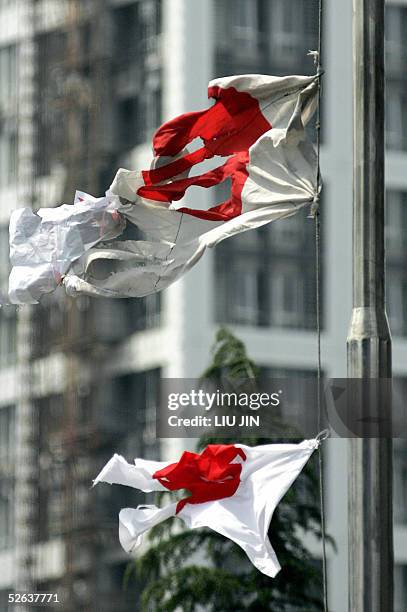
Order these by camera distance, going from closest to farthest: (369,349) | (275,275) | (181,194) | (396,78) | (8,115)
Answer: (369,349) < (181,194) < (275,275) < (396,78) < (8,115)

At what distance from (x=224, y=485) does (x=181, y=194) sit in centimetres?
236

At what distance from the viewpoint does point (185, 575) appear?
1305 inches

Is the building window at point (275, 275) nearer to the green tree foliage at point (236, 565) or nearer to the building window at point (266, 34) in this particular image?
the building window at point (266, 34)

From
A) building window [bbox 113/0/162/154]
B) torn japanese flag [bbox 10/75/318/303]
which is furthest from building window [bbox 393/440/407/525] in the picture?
torn japanese flag [bbox 10/75/318/303]

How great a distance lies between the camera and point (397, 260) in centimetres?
5919

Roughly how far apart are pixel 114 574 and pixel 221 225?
132 ft

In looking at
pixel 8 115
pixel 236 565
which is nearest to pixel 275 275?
pixel 8 115

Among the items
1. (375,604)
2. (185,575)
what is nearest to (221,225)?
(375,604)

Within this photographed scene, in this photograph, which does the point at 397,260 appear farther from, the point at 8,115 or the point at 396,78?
the point at 8,115

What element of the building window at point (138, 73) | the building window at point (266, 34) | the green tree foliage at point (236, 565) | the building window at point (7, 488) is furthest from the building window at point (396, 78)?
the green tree foliage at point (236, 565)

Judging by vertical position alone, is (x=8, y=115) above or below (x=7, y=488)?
above

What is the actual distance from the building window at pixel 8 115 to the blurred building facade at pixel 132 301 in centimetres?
29

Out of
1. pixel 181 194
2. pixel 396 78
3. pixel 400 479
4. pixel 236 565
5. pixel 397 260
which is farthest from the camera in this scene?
pixel 396 78

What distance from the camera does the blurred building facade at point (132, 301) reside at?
57344 mm
